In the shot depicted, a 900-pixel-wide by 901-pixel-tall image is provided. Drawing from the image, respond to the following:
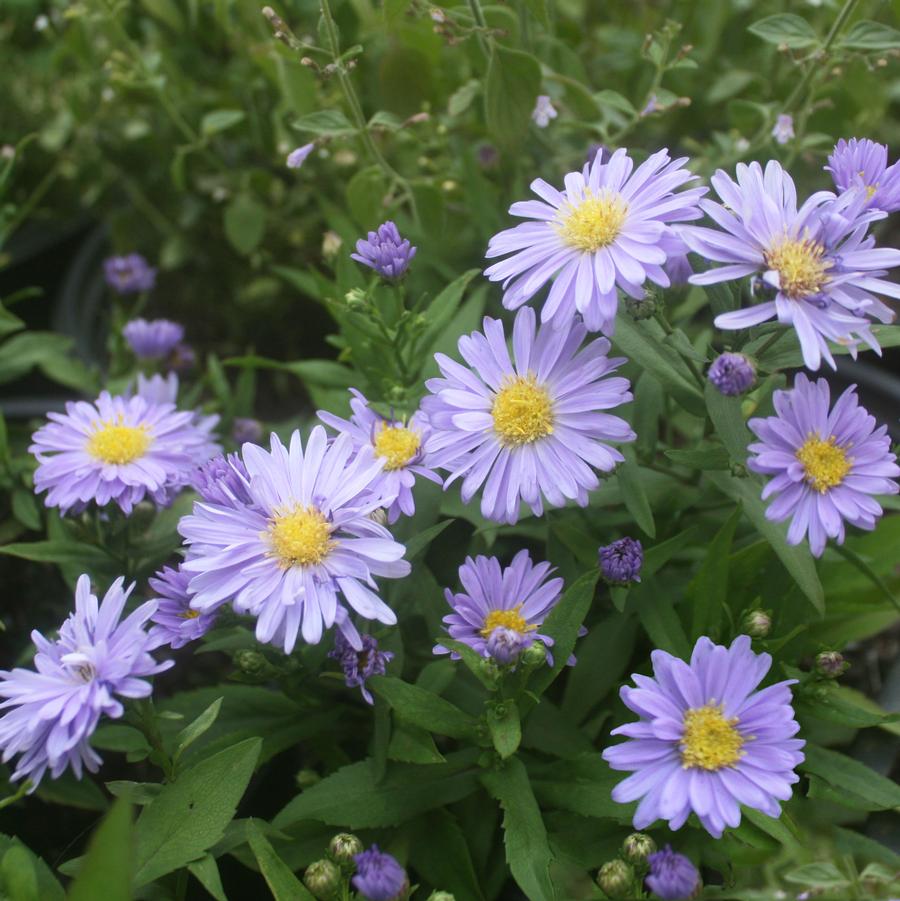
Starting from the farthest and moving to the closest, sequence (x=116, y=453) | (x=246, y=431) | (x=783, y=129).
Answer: (x=246, y=431) → (x=783, y=129) → (x=116, y=453)

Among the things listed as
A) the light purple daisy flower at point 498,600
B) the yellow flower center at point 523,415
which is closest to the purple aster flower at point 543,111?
the yellow flower center at point 523,415

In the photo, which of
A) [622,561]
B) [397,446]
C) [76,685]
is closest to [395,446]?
[397,446]

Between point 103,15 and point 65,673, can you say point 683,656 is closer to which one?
point 65,673

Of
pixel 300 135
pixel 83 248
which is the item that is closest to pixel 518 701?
pixel 300 135

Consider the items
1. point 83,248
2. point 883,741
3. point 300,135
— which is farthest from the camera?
point 83,248

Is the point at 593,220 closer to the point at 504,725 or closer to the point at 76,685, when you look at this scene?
the point at 504,725

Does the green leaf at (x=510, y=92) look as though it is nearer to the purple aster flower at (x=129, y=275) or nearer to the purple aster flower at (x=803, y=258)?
the purple aster flower at (x=803, y=258)
